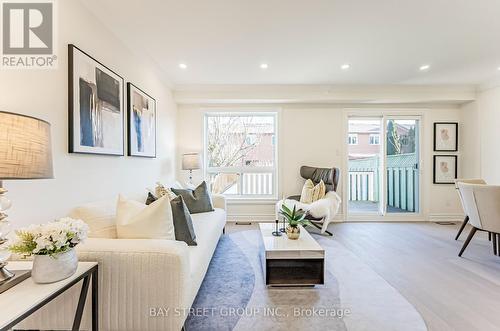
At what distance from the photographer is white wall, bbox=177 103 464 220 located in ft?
15.1

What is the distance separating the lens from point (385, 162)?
15.4 ft

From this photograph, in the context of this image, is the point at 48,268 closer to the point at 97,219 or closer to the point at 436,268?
the point at 97,219

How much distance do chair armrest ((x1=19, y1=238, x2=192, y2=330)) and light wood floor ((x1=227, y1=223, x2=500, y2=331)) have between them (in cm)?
175

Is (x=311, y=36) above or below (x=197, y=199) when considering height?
above

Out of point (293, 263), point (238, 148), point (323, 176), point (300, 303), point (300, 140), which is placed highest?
point (300, 140)

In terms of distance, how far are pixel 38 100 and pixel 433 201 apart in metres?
5.97

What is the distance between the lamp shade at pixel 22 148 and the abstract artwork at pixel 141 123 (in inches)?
64.5

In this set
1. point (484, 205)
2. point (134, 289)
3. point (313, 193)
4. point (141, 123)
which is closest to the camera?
point (134, 289)

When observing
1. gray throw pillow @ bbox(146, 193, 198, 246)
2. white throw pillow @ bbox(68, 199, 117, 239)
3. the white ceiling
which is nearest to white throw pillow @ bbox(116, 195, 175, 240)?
white throw pillow @ bbox(68, 199, 117, 239)

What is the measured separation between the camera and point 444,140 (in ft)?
15.3

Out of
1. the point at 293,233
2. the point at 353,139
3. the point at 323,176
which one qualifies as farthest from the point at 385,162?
the point at 293,233

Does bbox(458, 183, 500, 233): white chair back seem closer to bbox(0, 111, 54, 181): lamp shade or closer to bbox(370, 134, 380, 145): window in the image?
bbox(370, 134, 380, 145): window

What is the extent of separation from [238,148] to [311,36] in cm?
259

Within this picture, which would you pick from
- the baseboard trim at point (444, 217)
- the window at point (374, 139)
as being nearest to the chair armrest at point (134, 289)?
the window at point (374, 139)
